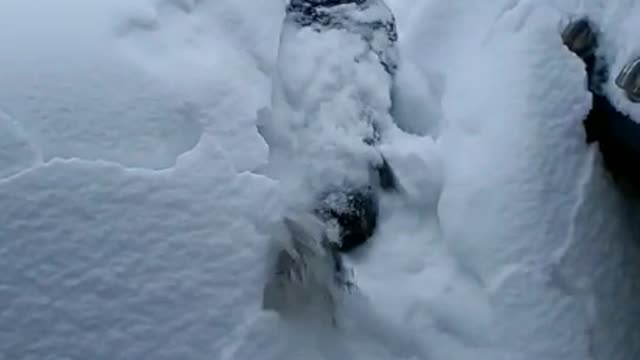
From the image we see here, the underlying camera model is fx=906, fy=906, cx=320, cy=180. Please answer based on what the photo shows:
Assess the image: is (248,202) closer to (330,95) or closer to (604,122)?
(330,95)

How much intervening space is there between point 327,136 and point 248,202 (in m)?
0.26

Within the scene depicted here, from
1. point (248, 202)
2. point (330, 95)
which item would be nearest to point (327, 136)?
point (330, 95)

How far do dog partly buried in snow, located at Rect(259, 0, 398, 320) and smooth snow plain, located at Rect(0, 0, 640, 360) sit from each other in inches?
1.6

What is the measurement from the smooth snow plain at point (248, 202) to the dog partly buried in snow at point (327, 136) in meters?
0.04

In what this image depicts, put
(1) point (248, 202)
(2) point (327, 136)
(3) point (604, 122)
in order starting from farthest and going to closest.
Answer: (3) point (604, 122)
(2) point (327, 136)
(1) point (248, 202)

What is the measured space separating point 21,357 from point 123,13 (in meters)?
0.82

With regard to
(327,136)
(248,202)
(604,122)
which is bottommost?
(248,202)

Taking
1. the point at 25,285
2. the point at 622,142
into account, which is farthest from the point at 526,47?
the point at 25,285

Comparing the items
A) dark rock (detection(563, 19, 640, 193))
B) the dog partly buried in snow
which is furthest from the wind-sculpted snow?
dark rock (detection(563, 19, 640, 193))

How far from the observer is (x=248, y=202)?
6.09 feet

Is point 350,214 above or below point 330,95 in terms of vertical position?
below

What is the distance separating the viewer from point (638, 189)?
212 cm

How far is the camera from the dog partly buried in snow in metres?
1.89

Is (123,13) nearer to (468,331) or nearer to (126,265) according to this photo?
(126,265)
